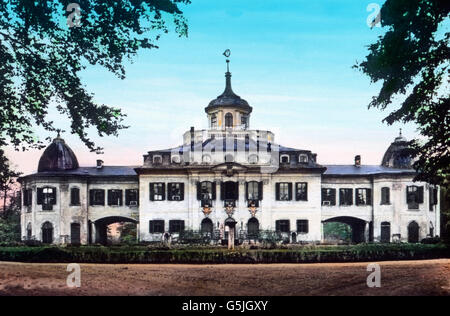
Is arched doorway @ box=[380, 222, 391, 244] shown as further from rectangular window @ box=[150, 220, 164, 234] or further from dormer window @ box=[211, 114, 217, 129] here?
rectangular window @ box=[150, 220, 164, 234]

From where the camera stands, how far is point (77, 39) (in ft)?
44.8

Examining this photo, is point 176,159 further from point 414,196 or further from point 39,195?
point 414,196

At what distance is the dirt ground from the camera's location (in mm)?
13234

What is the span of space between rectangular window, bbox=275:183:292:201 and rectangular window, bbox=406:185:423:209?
26.3 ft

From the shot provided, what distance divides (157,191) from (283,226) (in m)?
9.18

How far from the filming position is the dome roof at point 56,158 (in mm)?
31516

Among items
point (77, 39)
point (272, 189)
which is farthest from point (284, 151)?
point (77, 39)

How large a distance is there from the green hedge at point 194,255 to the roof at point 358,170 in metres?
11.7

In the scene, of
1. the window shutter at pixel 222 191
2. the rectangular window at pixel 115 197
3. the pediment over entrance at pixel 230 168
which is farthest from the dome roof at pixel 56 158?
the window shutter at pixel 222 191

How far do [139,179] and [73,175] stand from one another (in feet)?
14.7

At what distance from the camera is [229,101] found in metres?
34.6

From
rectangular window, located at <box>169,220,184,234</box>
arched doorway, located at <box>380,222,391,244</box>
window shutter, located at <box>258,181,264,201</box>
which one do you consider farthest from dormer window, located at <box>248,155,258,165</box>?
arched doorway, located at <box>380,222,391,244</box>

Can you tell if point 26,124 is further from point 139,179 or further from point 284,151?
point 284,151

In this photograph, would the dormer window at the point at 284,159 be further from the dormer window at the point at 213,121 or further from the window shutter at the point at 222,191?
the dormer window at the point at 213,121
